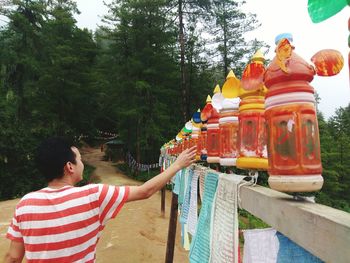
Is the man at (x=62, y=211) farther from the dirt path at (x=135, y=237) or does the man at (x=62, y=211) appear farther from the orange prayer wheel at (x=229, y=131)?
the dirt path at (x=135, y=237)

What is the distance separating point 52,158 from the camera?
80.8 inches

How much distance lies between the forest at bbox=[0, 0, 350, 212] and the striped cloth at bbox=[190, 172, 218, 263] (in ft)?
60.4

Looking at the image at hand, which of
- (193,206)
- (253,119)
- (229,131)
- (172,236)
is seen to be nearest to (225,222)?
(253,119)

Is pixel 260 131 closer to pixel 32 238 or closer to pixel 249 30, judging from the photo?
pixel 32 238

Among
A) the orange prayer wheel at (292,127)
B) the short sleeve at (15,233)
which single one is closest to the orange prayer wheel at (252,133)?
the orange prayer wheel at (292,127)

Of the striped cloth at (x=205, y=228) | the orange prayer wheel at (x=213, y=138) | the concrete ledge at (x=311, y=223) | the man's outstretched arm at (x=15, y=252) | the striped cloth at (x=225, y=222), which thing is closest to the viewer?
the concrete ledge at (x=311, y=223)

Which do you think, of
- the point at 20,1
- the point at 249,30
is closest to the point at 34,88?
the point at 20,1

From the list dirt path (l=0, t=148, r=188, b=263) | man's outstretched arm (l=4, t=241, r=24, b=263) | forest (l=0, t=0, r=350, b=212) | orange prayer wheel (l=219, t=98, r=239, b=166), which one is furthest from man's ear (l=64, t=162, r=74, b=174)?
forest (l=0, t=0, r=350, b=212)

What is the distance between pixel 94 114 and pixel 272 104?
28.9m

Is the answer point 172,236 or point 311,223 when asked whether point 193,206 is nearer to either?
point 311,223

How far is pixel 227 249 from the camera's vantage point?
1754 mm

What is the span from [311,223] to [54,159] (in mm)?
1551

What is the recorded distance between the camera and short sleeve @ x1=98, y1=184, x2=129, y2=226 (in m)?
1.98

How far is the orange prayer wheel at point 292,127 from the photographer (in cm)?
124
